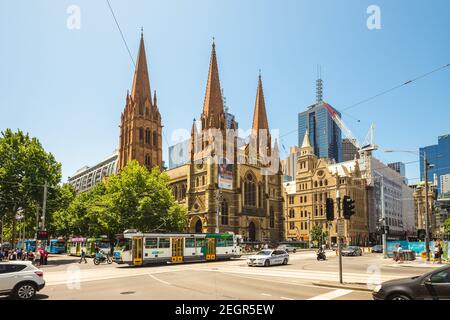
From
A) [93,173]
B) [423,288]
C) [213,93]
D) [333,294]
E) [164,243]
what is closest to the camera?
[423,288]

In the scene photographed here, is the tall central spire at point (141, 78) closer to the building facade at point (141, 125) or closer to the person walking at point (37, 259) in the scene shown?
the building facade at point (141, 125)

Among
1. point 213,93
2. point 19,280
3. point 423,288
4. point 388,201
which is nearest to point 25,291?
point 19,280

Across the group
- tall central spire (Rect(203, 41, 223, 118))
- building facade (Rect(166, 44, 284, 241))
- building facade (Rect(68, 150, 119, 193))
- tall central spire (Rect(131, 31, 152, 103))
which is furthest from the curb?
building facade (Rect(68, 150, 119, 193))

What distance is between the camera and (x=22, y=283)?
42.3 feet

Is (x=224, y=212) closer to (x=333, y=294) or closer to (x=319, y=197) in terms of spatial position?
(x=319, y=197)

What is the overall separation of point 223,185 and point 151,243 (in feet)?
121

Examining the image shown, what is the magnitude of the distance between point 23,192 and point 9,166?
2916 millimetres

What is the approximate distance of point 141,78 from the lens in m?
80.0

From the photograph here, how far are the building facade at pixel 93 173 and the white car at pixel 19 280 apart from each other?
364ft

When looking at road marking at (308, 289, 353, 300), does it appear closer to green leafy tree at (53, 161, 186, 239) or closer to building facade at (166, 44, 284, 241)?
green leafy tree at (53, 161, 186, 239)

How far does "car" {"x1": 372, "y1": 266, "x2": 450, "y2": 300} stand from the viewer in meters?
9.18

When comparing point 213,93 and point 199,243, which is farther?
point 213,93
